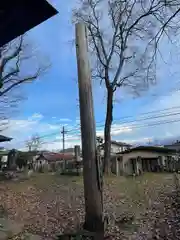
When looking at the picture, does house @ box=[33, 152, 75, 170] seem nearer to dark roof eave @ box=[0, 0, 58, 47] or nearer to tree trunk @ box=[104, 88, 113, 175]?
tree trunk @ box=[104, 88, 113, 175]

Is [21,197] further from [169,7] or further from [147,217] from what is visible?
[169,7]

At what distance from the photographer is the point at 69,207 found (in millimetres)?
7117

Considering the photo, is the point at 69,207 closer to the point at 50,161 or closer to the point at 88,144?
the point at 88,144

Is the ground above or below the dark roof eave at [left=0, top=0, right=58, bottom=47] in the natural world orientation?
below

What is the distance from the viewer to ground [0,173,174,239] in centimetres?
525

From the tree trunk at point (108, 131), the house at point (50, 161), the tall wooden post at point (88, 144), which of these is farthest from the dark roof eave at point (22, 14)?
the house at point (50, 161)

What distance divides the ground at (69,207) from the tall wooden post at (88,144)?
2.65 feet

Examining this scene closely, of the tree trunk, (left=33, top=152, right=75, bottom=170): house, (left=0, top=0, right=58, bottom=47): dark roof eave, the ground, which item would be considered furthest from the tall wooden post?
(left=33, top=152, right=75, bottom=170): house

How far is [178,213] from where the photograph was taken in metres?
5.66

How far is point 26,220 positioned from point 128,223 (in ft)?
8.70

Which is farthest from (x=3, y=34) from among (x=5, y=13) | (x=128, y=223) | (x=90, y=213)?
(x=128, y=223)

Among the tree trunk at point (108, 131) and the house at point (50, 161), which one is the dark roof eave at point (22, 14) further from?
the house at point (50, 161)

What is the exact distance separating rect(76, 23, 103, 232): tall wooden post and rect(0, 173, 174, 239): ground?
2.65 ft

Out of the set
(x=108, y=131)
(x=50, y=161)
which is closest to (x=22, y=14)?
(x=108, y=131)
